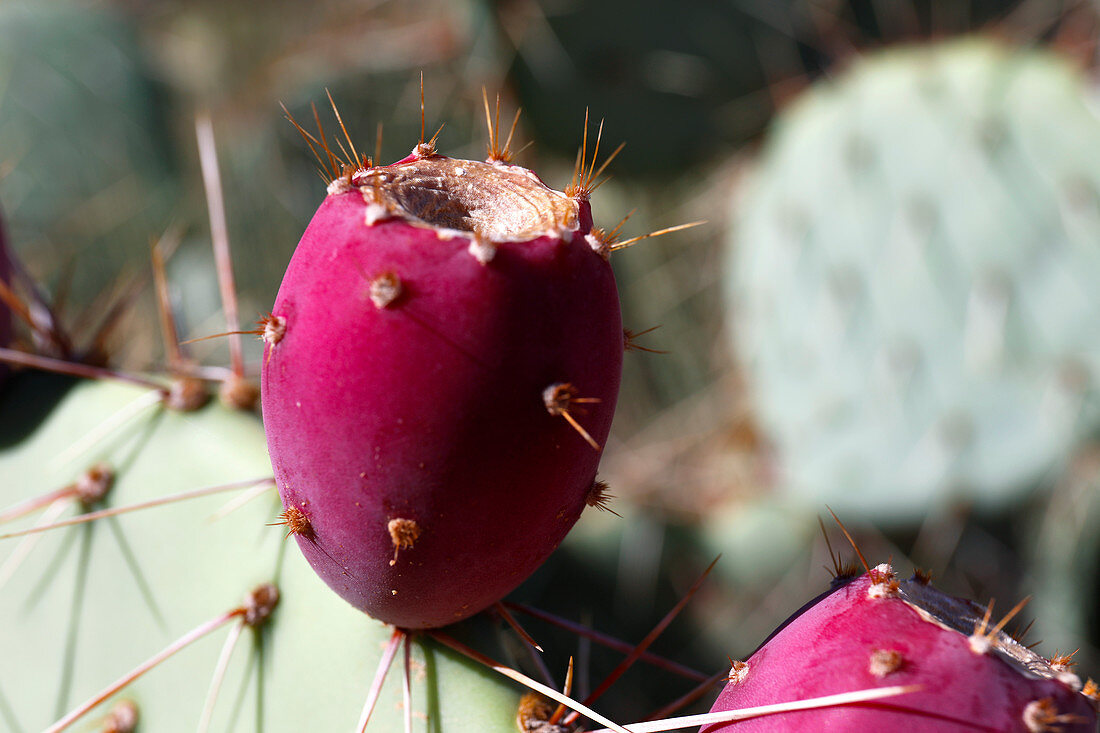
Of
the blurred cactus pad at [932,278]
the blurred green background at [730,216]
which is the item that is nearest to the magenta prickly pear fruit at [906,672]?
the blurred green background at [730,216]

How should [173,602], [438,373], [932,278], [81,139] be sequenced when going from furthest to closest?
1. [81,139]
2. [932,278]
3. [173,602]
4. [438,373]

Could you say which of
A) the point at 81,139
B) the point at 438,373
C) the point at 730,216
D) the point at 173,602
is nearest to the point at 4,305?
the point at 173,602

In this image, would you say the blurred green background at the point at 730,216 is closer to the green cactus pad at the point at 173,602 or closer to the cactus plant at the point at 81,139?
the cactus plant at the point at 81,139

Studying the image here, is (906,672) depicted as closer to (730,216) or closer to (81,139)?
(730,216)

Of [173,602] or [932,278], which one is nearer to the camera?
[173,602]

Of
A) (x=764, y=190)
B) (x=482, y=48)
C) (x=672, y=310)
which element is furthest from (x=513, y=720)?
(x=672, y=310)

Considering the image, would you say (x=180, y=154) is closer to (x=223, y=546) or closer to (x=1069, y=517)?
(x=223, y=546)

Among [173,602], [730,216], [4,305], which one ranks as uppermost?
[4,305]

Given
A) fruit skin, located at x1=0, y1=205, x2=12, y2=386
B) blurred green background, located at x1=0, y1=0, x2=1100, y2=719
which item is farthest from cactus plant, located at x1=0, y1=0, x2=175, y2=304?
fruit skin, located at x1=0, y1=205, x2=12, y2=386
